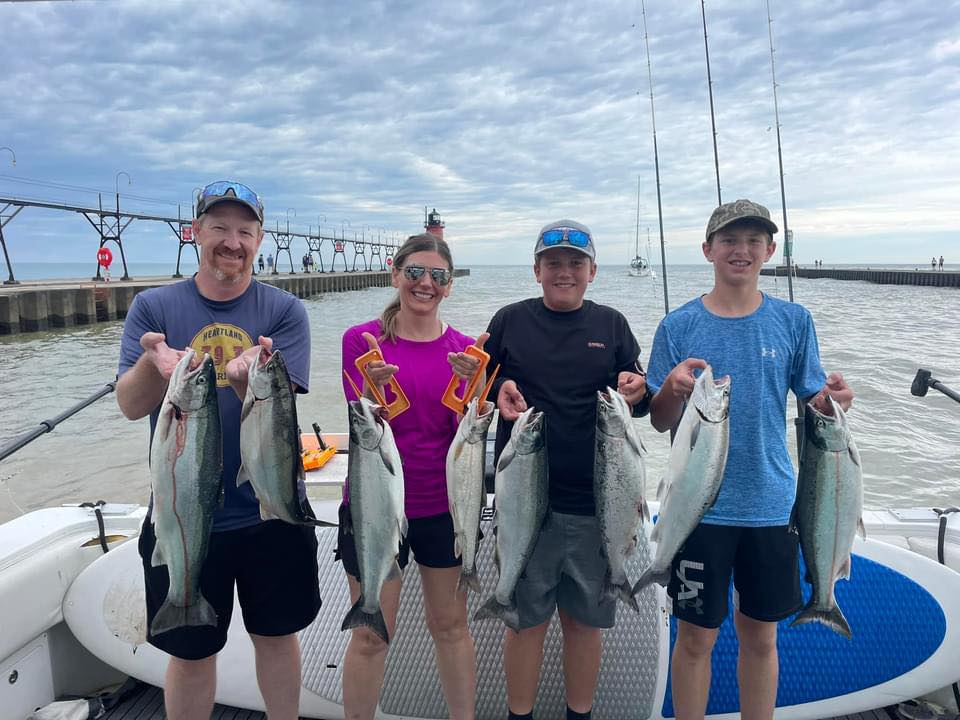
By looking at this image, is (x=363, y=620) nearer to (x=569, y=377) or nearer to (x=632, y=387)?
Answer: (x=569, y=377)

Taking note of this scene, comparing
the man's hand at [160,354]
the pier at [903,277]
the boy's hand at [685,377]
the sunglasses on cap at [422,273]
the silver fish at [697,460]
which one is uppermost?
the pier at [903,277]

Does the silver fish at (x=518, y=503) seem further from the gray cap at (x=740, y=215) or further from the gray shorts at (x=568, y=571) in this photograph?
the gray cap at (x=740, y=215)

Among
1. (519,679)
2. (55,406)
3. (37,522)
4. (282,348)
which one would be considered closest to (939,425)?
(519,679)

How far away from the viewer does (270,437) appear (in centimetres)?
251

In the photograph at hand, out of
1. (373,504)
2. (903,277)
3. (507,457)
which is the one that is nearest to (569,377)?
(507,457)

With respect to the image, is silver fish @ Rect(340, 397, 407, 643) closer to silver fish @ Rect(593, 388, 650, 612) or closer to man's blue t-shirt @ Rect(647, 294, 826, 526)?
silver fish @ Rect(593, 388, 650, 612)

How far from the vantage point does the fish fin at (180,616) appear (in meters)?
2.47

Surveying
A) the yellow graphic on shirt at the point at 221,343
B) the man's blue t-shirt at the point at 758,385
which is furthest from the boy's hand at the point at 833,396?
the yellow graphic on shirt at the point at 221,343

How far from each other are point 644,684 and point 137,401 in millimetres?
3153

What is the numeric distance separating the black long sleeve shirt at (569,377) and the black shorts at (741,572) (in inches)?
21.9

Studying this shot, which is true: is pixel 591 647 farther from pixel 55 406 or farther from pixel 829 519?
pixel 55 406

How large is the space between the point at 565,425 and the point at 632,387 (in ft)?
1.31

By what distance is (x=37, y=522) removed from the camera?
3.81 m

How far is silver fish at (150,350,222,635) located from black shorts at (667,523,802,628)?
2.24 meters
